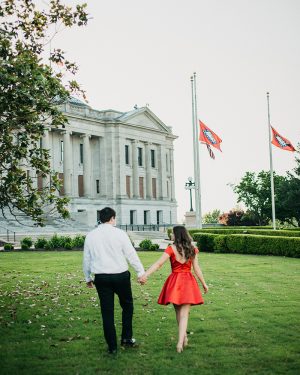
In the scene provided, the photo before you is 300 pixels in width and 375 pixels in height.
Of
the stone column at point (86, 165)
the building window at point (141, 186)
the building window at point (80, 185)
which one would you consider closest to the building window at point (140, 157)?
the building window at point (141, 186)

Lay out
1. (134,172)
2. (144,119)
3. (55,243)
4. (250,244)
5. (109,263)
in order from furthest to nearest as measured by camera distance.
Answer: (144,119), (134,172), (55,243), (250,244), (109,263)

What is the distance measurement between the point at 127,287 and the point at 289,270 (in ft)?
36.7

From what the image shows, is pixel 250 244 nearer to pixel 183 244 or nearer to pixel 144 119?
pixel 183 244

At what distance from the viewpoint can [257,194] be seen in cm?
7219

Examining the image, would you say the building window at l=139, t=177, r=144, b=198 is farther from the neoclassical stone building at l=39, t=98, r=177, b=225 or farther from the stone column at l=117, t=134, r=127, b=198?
the stone column at l=117, t=134, r=127, b=198

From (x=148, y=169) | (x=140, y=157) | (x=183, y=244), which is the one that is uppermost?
(x=140, y=157)

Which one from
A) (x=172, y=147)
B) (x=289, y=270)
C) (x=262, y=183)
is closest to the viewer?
(x=289, y=270)

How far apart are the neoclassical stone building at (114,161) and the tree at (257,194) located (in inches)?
449

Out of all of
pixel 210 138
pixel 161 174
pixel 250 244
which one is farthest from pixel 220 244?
pixel 161 174

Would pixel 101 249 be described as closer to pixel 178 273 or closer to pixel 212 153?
pixel 178 273

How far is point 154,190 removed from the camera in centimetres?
7625

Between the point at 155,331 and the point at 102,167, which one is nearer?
the point at 155,331

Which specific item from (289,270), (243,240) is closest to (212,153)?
(243,240)

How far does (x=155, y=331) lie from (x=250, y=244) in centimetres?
1764
